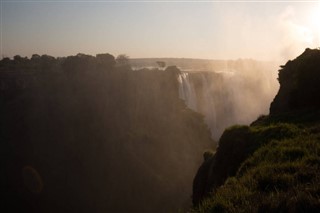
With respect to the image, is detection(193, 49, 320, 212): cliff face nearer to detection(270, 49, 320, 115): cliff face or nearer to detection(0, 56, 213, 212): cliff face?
detection(270, 49, 320, 115): cliff face

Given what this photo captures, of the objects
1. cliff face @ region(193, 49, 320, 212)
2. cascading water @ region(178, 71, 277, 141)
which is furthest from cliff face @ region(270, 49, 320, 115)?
cascading water @ region(178, 71, 277, 141)

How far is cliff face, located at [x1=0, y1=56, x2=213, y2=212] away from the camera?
53562 millimetres

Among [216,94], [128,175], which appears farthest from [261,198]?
[216,94]

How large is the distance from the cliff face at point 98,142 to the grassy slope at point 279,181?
40.3m

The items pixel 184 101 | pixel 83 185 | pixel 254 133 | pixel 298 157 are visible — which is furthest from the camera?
pixel 184 101

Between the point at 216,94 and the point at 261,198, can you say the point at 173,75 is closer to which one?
the point at 216,94

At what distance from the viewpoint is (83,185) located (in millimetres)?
55031

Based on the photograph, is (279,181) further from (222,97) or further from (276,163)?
(222,97)

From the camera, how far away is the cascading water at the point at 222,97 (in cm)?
7700

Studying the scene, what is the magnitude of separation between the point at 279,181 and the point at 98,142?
53931mm

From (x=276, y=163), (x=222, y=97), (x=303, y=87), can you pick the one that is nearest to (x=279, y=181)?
(x=276, y=163)

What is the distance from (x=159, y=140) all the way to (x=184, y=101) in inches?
415

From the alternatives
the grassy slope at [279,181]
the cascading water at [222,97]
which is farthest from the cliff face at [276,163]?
the cascading water at [222,97]

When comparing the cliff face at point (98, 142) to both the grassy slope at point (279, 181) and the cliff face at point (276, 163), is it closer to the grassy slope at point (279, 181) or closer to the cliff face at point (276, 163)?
the cliff face at point (276, 163)
